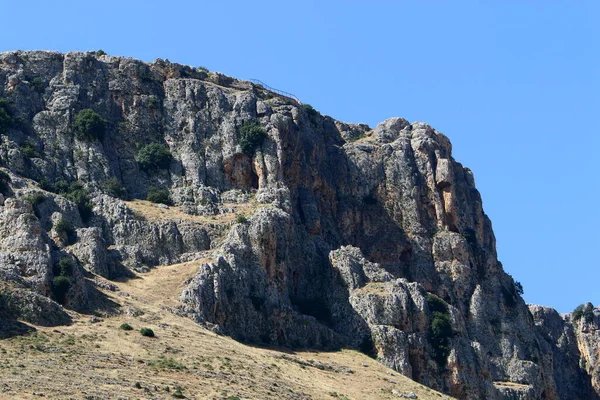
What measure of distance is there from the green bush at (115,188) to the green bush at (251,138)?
13.7 meters

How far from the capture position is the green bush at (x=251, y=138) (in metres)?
137

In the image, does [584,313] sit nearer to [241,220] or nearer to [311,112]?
[311,112]

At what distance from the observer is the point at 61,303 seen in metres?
105

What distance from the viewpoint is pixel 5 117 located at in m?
133

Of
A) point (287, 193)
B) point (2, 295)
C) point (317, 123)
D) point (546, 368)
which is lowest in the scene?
point (2, 295)

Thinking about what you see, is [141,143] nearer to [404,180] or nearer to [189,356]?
[404,180]

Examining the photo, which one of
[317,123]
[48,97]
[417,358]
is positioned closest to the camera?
[417,358]

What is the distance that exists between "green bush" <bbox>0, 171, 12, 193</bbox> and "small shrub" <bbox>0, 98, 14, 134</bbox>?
10925mm

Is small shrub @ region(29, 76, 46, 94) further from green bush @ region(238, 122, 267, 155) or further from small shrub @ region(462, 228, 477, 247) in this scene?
small shrub @ region(462, 228, 477, 247)

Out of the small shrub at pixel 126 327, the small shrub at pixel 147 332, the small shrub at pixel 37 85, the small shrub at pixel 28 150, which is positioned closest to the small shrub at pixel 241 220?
the small shrub at pixel 28 150

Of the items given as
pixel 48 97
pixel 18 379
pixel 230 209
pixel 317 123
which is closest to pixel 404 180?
pixel 317 123

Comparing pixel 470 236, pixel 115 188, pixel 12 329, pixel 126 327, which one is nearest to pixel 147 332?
pixel 126 327

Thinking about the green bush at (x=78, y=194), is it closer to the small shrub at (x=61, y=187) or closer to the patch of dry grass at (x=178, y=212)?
the small shrub at (x=61, y=187)

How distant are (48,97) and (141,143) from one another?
10987 mm
